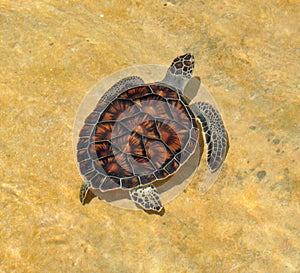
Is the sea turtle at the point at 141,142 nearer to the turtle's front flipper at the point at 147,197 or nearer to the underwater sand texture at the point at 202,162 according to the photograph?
the turtle's front flipper at the point at 147,197

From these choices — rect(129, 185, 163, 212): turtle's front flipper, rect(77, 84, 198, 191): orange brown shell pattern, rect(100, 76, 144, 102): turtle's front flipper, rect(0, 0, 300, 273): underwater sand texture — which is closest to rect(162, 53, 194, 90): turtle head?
rect(0, 0, 300, 273): underwater sand texture

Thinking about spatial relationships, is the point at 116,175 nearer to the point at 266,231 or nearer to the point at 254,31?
the point at 266,231

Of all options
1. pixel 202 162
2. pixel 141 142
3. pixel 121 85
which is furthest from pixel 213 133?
pixel 121 85

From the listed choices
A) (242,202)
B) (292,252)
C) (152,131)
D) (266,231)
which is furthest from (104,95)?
(292,252)

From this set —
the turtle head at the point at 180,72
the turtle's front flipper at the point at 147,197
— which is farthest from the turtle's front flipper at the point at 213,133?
the turtle's front flipper at the point at 147,197

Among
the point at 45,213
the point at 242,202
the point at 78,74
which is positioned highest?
the point at 242,202

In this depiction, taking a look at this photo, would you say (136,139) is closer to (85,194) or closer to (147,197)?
(147,197)
